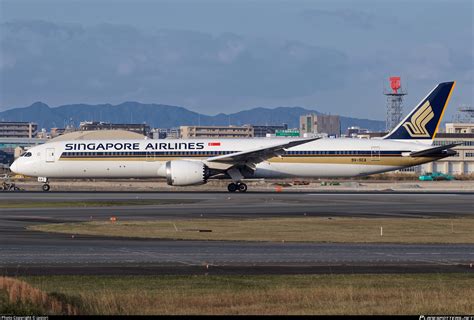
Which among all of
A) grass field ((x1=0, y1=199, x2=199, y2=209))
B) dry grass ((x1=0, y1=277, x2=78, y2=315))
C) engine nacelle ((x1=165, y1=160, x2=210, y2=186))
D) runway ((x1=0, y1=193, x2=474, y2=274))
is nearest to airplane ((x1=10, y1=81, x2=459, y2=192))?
engine nacelle ((x1=165, y1=160, x2=210, y2=186))

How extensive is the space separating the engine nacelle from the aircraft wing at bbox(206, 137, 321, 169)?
2100 millimetres

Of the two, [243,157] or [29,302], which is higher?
[243,157]

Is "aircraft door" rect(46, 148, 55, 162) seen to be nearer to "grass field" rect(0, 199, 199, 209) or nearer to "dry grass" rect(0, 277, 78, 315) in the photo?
"grass field" rect(0, 199, 199, 209)

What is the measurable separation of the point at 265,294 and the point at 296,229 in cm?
1825

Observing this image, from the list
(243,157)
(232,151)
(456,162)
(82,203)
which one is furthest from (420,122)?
(456,162)

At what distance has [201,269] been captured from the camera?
2425 centimetres

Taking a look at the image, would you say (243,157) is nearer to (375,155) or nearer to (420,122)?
(375,155)

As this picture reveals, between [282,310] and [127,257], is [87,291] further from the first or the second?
[127,257]

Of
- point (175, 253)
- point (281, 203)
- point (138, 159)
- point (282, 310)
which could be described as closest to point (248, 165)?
point (138, 159)

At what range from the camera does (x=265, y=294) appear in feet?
63.5

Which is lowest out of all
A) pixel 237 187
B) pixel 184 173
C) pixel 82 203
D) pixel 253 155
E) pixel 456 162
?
pixel 82 203

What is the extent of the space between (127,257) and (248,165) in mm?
41183

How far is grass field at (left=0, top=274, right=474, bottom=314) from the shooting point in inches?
679

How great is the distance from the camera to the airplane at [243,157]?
67.8 metres
